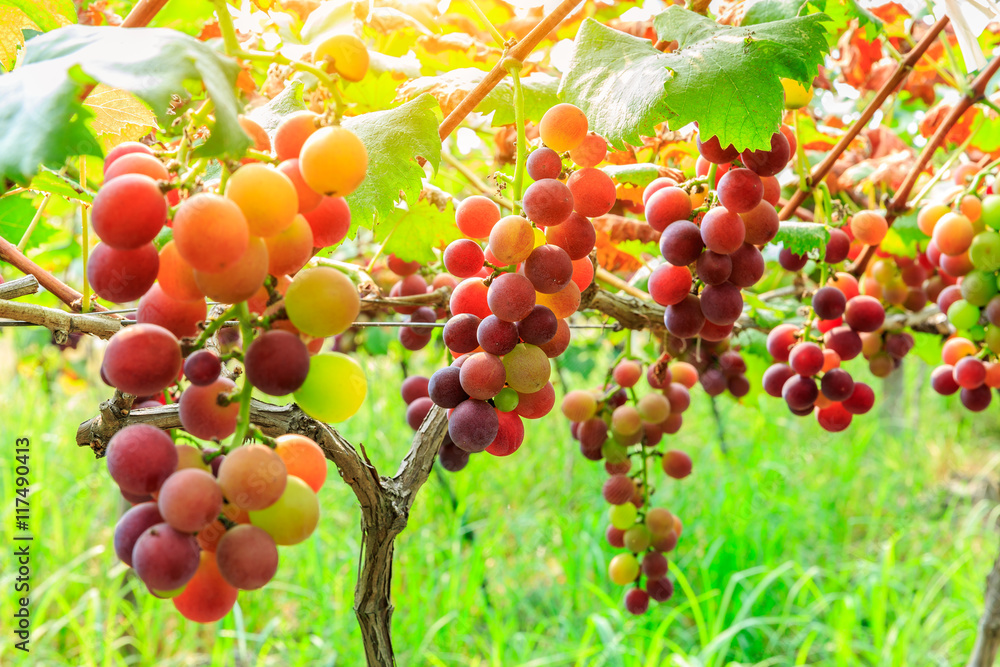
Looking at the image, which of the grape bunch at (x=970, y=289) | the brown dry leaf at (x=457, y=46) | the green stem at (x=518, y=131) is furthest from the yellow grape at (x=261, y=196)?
the grape bunch at (x=970, y=289)

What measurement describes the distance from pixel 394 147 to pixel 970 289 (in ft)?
2.59

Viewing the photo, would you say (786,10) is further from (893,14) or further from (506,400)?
(893,14)

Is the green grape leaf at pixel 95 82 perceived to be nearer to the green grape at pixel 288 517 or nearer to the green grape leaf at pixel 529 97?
the green grape at pixel 288 517

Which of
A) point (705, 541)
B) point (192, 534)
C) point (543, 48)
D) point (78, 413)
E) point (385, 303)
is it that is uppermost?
point (543, 48)

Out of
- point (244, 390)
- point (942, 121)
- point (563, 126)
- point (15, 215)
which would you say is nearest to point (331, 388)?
point (244, 390)

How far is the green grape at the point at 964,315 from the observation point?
911 mm

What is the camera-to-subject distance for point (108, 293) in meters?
0.34

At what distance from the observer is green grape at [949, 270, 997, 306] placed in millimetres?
889

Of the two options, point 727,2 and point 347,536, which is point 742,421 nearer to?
point 347,536

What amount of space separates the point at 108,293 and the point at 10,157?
0.07 m

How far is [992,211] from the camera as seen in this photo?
85 centimetres

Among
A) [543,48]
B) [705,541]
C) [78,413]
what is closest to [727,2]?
[543,48]

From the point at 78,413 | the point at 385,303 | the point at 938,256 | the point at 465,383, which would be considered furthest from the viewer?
the point at 78,413

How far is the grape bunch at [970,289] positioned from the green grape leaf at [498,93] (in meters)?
0.59
